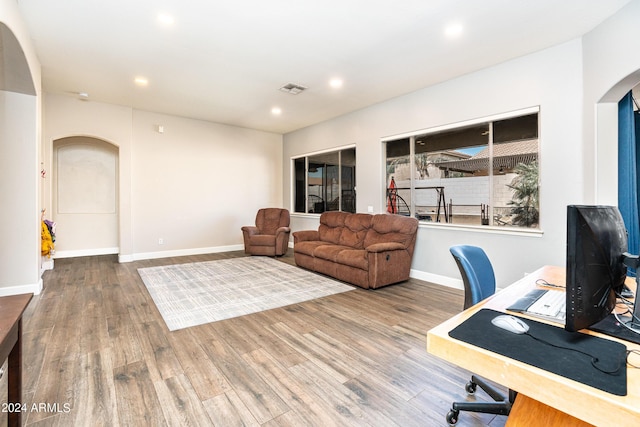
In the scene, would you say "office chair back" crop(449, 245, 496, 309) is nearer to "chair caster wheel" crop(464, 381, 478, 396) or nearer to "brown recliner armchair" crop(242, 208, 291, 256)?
"chair caster wheel" crop(464, 381, 478, 396)

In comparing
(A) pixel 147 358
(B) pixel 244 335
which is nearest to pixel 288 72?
(B) pixel 244 335

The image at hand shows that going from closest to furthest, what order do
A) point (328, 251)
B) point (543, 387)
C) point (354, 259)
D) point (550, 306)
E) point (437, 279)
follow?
point (543, 387) → point (550, 306) → point (354, 259) → point (437, 279) → point (328, 251)

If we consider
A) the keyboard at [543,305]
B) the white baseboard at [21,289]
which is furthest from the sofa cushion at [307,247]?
the keyboard at [543,305]

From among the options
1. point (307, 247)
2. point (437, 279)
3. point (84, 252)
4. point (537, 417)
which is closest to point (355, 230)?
point (307, 247)

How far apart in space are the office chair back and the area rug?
219 centimetres

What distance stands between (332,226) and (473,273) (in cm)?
385

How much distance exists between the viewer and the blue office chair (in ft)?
5.19

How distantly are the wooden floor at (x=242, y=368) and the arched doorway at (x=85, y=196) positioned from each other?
3.34 metres

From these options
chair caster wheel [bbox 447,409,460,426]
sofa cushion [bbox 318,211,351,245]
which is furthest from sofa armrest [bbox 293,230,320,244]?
chair caster wheel [bbox 447,409,460,426]

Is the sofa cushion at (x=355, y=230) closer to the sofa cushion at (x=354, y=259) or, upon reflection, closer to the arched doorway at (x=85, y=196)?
the sofa cushion at (x=354, y=259)

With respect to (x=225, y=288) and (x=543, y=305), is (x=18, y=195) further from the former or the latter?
(x=543, y=305)

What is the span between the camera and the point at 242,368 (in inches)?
85.2

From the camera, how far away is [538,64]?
345 cm

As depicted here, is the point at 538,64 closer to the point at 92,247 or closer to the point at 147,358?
the point at 147,358
